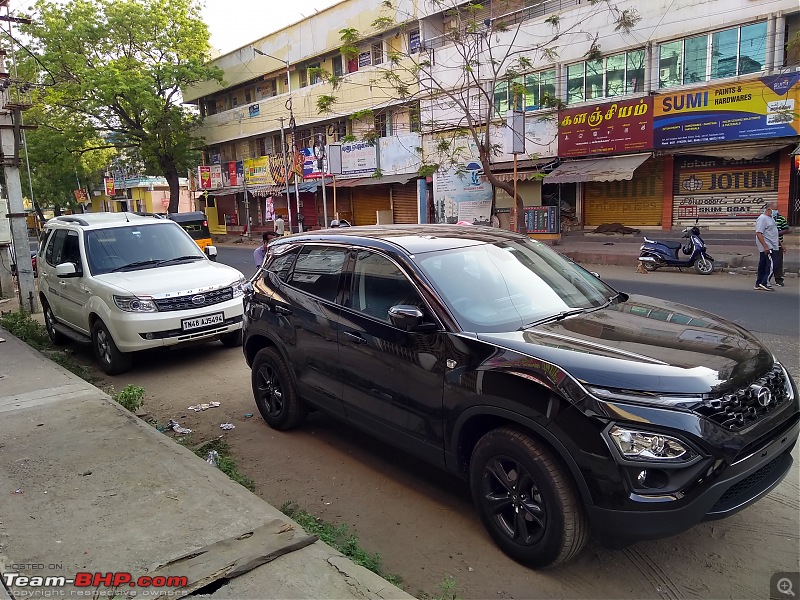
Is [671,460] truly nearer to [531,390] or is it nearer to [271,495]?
[531,390]

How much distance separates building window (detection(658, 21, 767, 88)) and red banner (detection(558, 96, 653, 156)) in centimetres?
108

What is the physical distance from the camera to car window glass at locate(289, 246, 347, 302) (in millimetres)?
4516

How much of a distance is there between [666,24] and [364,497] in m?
18.5

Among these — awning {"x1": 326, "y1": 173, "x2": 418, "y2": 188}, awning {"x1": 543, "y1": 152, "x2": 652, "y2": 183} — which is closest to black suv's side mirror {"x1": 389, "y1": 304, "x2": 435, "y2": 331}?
awning {"x1": 543, "y1": 152, "x2": 652, "y2": 183}

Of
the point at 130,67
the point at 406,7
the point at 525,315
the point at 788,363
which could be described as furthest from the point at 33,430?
the point at 130,67

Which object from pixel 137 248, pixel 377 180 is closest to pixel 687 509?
pixel 137 248

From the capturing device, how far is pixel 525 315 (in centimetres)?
368

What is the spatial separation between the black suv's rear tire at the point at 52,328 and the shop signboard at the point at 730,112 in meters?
16.6

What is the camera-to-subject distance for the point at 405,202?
28.3m

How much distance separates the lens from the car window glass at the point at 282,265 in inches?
202

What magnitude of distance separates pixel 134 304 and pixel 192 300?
0.64 m

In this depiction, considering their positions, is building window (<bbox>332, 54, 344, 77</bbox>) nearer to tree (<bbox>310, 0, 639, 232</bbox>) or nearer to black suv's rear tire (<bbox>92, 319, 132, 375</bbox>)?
tree (<bbox>310, 0, 639, 232</bbox>)

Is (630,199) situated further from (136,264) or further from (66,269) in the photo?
(66,269)

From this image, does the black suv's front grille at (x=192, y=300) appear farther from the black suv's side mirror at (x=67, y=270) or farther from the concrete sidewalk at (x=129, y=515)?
the concrete sidewalk at (x=129, y=515)
